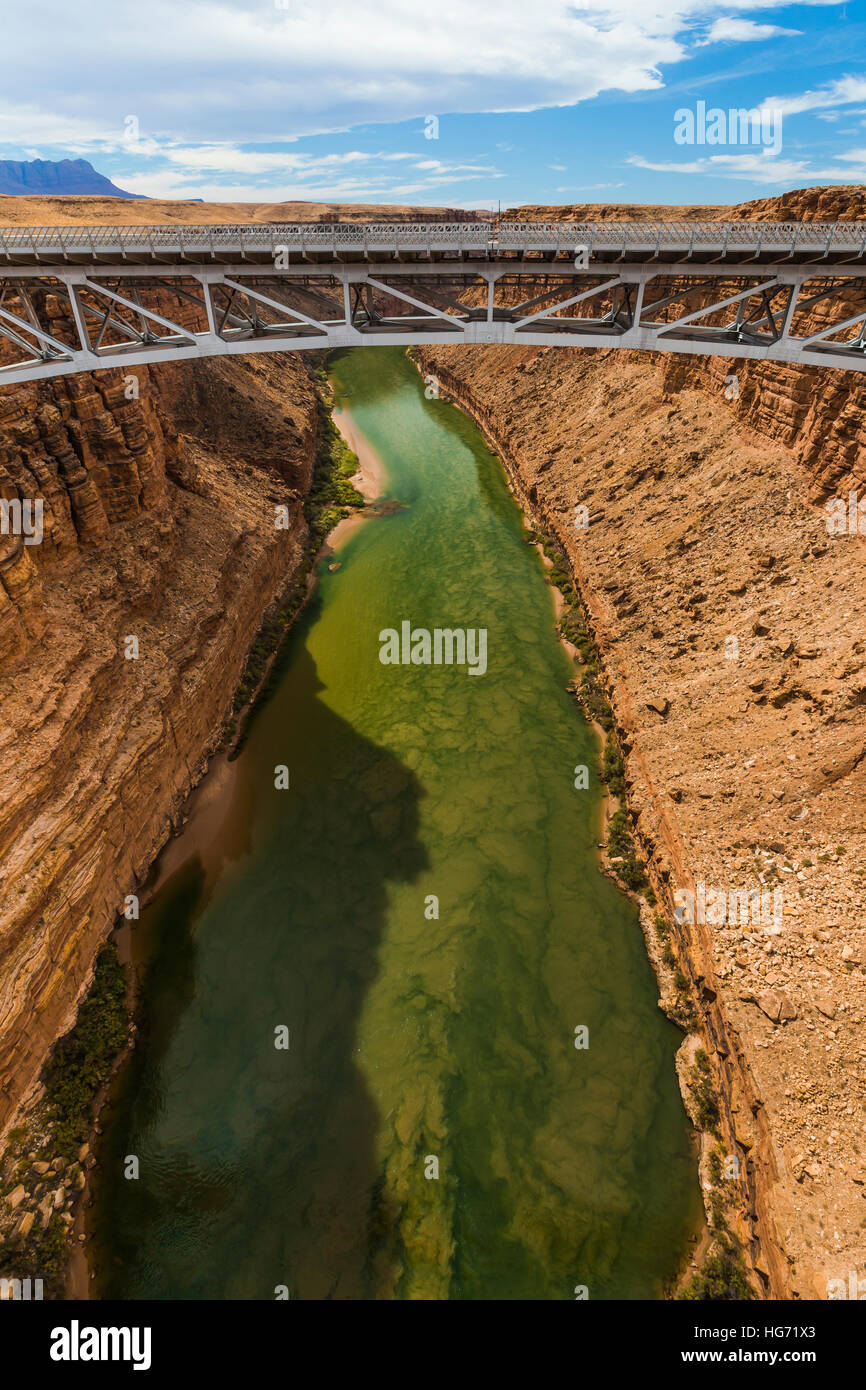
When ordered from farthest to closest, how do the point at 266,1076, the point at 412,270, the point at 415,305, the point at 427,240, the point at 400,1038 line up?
1. the point at 412,270
2. the point at 427,240
3. the point at 415,305
4. the point at 400,1038
5. the point at 266,1076

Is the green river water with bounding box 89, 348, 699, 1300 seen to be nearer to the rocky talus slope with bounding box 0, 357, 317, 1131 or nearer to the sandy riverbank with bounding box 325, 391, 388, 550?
the rocky talus slope with bounding box 0, 357, 317, 1131

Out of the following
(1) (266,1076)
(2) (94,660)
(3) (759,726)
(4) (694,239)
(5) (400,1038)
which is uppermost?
(4) (694,239)

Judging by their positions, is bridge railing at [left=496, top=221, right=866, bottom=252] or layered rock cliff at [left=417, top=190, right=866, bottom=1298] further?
bridge railing at [left=496, top=221, right=866, bottom=252]

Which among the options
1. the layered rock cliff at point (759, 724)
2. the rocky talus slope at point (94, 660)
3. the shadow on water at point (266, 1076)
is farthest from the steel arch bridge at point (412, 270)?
the shadow on water at point (266, 1076)

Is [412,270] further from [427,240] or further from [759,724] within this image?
[759,724]

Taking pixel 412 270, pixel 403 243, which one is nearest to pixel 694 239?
pixel 412 270

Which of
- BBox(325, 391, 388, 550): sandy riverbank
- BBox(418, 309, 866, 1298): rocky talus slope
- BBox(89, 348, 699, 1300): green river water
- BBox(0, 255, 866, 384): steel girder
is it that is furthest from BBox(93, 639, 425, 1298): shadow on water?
BBox(325, 391, 388, 550): sandy riverbank

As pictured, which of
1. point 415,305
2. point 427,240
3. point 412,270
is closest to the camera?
point 415,305
